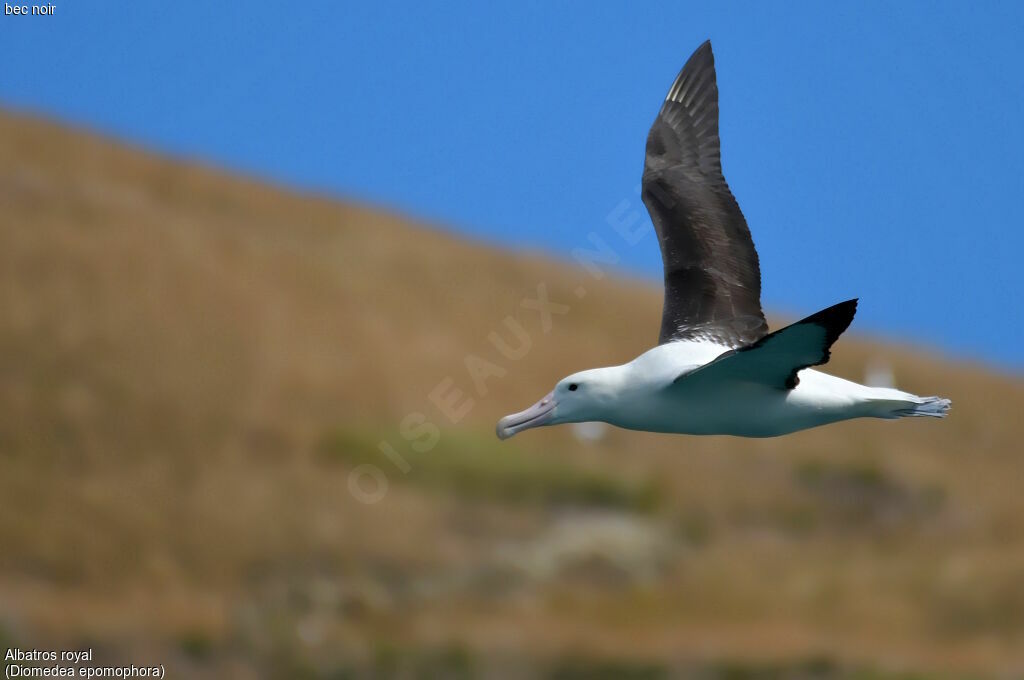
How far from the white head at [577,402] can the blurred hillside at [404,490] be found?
10665mm

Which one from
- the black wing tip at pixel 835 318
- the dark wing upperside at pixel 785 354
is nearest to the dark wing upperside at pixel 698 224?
the dark wing upperside at pixel 785 354

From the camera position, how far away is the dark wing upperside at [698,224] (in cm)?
920

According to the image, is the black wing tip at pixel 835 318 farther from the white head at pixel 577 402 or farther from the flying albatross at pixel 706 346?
the white head at pixel 577 402

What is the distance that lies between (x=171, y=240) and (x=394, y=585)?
7449 millimetres

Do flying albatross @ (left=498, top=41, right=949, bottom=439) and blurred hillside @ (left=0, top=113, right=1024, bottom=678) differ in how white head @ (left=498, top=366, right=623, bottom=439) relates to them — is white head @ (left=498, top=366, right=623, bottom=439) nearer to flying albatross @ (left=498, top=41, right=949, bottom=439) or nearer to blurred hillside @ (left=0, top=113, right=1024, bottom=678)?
flying albatross @ (left=498, top=41, right=949, bottom=439)

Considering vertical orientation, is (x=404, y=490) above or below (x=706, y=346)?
above

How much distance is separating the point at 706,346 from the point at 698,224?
1.19 m

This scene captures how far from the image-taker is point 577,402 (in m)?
8.17

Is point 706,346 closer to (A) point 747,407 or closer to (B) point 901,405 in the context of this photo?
(A) point 747,407

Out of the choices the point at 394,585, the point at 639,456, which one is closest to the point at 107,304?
the point at 394,585

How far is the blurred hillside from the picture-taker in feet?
62.9

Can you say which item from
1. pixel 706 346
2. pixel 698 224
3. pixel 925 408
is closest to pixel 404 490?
pixel 698 224

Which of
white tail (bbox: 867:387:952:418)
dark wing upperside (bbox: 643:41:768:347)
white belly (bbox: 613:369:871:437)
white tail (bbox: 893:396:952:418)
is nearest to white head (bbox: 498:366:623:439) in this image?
white belly (bbox: 613:369:871:437)

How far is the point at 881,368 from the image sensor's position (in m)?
26.1
